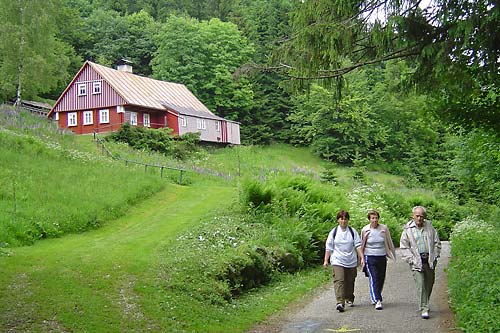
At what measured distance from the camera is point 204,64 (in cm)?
6181

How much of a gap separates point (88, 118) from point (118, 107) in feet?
11.2

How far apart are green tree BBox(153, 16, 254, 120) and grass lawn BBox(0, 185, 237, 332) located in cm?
4447

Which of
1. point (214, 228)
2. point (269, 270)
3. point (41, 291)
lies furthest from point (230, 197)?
point (41, 291)

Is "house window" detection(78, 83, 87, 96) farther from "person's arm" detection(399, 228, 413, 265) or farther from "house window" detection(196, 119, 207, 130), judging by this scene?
"person's arm" detection(399, 228, 413, 265)

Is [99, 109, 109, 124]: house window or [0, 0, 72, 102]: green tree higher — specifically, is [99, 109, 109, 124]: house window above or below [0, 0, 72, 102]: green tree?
below

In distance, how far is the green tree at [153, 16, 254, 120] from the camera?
60562 millimetres

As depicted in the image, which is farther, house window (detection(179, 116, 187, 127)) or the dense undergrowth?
house window (detection(179, 116, 187, 127))

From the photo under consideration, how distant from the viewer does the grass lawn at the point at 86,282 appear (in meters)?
8.60

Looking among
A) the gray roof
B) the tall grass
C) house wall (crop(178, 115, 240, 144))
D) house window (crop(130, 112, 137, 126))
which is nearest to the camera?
the tall grass

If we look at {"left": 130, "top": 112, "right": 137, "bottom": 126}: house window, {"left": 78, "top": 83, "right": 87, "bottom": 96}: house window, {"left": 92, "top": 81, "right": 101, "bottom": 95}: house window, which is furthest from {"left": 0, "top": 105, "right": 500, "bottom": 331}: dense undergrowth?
{"left": 78, "top": 83, "right": 87, "bottom": 96}: house window

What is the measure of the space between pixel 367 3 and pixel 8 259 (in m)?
8.50

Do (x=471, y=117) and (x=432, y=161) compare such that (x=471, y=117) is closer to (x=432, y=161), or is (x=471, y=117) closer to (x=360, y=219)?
(x=360, y=219)

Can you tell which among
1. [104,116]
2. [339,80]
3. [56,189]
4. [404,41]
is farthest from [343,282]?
[104,116]

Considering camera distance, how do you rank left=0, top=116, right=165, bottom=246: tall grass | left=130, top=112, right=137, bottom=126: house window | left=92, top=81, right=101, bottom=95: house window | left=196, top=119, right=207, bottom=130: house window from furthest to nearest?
1. left=196, top=119, right=207, bottom=130: house window
2. left=92, top=81, right=101, bottom=95: house window
3. left=130, top=112, right=137, bottom=126: house window
4. left=0, top=116, right=165, bottom=246: tall grass
